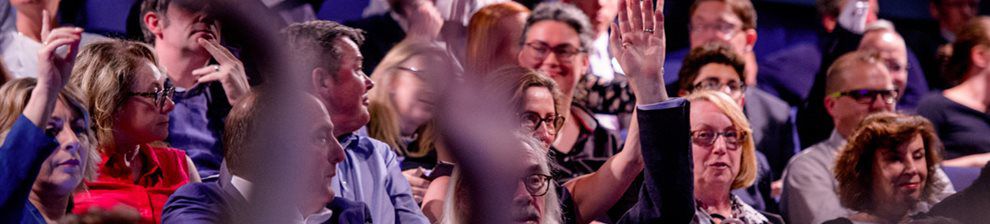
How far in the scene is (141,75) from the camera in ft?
7.47

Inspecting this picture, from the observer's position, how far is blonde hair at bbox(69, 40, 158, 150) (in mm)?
2234

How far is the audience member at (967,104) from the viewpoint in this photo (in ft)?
11.7

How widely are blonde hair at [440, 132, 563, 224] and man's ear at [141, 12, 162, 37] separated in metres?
0.72

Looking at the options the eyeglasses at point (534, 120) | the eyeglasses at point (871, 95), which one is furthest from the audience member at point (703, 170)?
the eyeglasses at point (871, 95)

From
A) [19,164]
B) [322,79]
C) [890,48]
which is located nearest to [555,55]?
[322,79]

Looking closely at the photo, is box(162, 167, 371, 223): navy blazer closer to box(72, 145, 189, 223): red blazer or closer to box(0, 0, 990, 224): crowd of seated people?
box(0, 0, 990, 224): crowd of seated people

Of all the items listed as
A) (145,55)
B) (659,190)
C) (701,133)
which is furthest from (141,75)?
(701,133)

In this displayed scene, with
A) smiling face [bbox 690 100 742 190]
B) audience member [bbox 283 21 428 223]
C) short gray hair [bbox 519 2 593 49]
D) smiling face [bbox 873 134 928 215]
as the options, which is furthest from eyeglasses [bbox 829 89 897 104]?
audience member [bbox 283 21 428 223]

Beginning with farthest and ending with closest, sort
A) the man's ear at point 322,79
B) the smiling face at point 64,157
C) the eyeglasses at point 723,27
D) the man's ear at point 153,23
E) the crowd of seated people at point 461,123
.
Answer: the eyeglasses at point 723,27 → the man's ear at point 153,23 → the man's ear at point 322,79 → the smiling face at point 64,157 → the crowd of seated people at point 461,123

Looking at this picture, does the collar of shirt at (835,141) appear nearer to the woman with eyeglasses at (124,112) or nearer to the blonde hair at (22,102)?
the woman with eyeglasses at (124,112)

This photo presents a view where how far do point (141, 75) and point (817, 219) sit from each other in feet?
5.51

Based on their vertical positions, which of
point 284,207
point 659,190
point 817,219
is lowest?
point 817,219

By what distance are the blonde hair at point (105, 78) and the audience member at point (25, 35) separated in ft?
1.49

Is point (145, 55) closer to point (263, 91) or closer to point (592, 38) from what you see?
point (263, 91)
